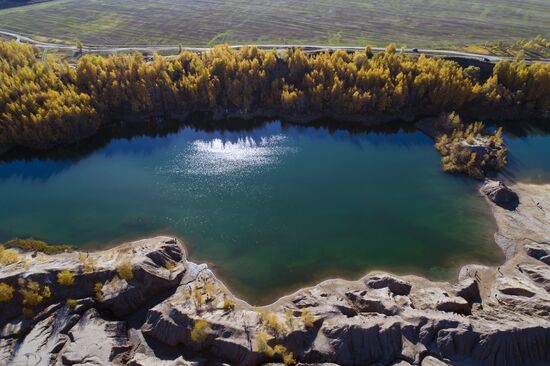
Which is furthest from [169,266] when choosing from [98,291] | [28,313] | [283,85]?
[283,85]

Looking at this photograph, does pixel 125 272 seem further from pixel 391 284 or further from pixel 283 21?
pixel 283 21

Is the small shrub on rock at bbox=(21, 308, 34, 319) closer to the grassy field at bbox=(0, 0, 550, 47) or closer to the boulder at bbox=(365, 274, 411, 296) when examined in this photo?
the boulder at bbox=(365, 274, 411, 296)

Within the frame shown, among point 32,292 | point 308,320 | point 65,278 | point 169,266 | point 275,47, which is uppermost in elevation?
point 275,47

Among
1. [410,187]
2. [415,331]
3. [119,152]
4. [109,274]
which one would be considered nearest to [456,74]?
[410,187]

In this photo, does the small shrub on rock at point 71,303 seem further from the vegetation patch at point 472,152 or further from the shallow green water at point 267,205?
Result: the vegetation patch at point 472,152

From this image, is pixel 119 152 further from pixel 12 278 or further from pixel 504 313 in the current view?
pixel 504 313

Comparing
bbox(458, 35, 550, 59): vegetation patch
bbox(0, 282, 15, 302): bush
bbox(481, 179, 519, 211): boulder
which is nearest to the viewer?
bbox(0, 282, 15, 302): bush

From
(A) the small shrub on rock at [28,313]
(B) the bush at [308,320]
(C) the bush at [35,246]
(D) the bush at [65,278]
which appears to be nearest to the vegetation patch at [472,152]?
(B) the bush at [308,320]

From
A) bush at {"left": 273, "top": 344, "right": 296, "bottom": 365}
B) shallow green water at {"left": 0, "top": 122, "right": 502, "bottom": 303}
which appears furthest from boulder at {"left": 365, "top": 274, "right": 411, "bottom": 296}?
bush at {"left": 273, "top": 344, "right": 296, "bottom": 365}
